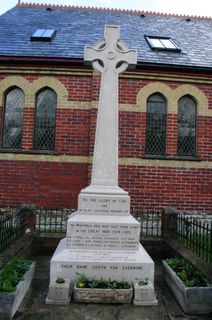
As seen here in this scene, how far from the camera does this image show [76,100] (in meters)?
11.7

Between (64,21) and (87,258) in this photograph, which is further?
(64,21)

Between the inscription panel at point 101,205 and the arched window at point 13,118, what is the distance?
23.7 feet

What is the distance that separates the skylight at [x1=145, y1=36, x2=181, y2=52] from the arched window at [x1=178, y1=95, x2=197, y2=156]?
2379 millimetres

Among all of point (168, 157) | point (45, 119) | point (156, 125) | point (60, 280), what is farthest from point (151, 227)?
point (45, 119)

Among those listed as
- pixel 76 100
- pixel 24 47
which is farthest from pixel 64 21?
pixel 76 100

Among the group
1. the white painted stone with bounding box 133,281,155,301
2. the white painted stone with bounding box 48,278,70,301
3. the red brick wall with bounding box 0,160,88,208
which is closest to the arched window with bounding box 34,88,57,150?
the red brick wall with bounding box 0,160,88,208

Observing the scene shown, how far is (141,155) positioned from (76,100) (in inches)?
122

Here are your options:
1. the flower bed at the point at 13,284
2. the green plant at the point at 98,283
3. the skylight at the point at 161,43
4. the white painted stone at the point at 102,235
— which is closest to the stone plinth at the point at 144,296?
the green plant at the point at 98,283

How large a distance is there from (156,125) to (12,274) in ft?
28.1

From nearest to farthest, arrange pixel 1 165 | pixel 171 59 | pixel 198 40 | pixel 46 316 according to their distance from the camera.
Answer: pixel 46 316
pixel 1 165
pixel 171 59
pixel 198 40

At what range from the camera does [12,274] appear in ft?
14.5

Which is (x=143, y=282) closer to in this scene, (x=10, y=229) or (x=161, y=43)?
(x=10, y=229)

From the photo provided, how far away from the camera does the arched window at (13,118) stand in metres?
11.7

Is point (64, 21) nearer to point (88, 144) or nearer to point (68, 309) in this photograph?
point (88, 144)
